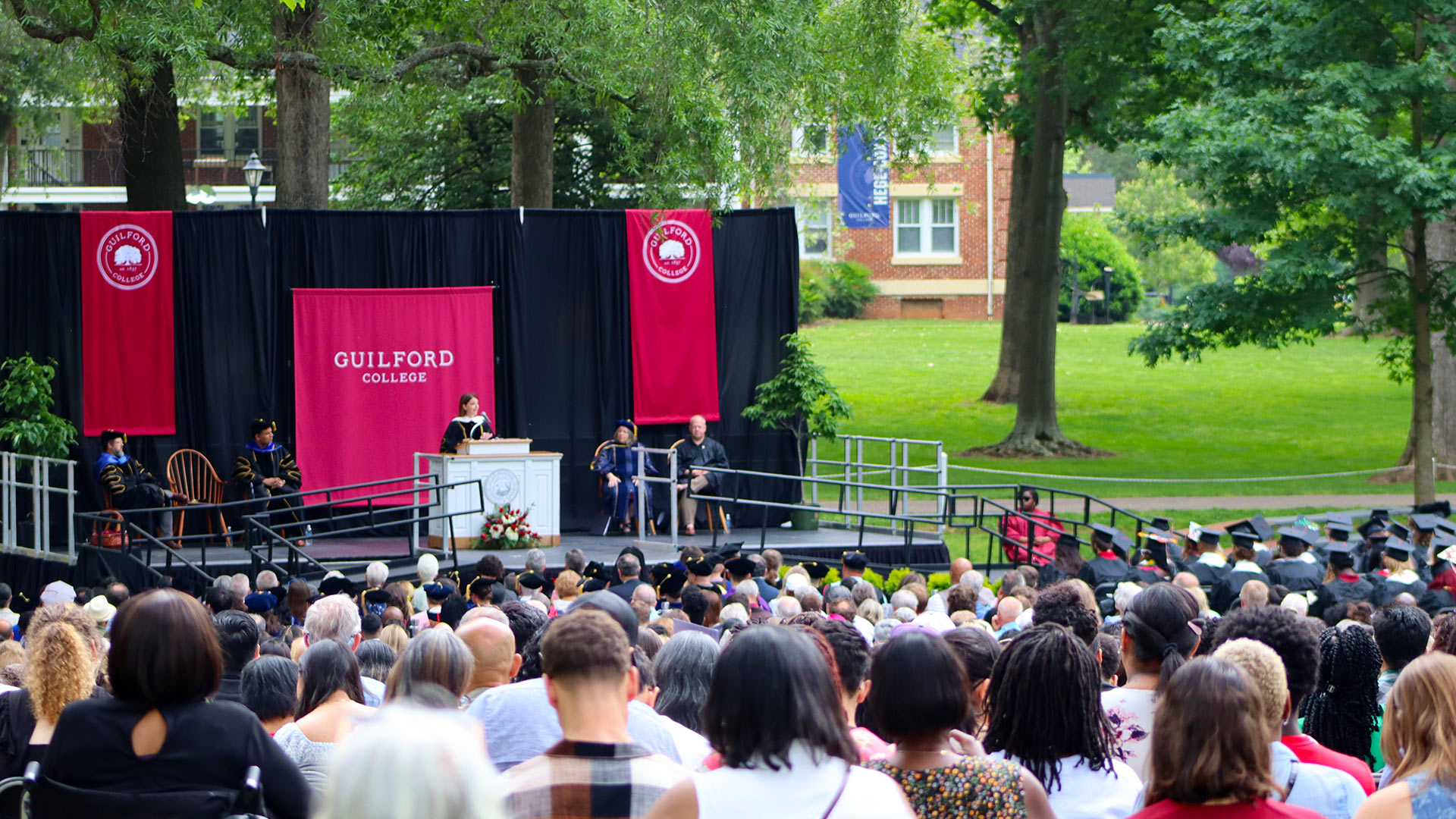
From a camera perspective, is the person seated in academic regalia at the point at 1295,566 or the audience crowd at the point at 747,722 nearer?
the audience crowd at the point at 747,722

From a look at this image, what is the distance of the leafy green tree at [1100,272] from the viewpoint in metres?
53.0

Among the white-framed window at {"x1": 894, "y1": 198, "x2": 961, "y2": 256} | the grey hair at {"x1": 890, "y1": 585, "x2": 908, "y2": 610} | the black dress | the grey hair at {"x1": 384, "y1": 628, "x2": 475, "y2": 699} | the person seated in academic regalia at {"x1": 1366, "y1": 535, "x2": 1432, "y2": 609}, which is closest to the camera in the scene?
the black dress

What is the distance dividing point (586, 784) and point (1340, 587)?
8.51 m

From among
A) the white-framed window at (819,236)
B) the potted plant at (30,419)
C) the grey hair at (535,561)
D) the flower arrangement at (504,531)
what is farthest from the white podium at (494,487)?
the white-framed window at (819,236)

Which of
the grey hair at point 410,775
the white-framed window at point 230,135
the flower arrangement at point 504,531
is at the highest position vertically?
the white-framed window at point 230,135

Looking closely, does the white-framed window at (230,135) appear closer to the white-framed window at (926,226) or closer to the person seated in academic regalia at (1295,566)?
the white-framed window at (926,226)

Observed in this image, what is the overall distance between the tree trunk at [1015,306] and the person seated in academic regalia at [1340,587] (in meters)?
16.0

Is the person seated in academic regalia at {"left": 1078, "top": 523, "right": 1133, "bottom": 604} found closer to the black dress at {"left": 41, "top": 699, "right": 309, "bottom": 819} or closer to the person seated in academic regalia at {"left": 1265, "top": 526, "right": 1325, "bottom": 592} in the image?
the person seated in academic regalia at {"left": 1265, "top": 526, "right": 1325, "bottom": 592}

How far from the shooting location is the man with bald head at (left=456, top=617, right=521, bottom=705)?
4.93 meters

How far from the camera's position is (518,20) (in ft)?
57.9

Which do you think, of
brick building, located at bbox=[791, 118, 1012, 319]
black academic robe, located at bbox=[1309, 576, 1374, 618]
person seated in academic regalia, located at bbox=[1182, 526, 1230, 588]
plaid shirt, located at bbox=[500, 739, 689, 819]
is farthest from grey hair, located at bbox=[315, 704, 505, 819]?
brick building, located at bbox=[791, 118, 1012, 319]

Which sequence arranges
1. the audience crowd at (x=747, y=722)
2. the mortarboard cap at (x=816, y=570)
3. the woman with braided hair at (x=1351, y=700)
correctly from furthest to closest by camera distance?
1. the mortarboard cap at (x=816, y=570)
2. the woman with braided hair at (x=1351, y=700)
3. the audience crowd at (x=747, y=722)

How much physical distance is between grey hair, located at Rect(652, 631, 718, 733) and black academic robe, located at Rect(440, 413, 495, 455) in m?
11.4

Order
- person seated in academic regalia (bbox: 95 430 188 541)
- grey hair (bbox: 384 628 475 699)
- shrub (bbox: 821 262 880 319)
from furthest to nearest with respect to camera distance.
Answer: shrub (bbox: 821 262 880 319), person seated in academic regalia (bbox: 95 430 188 541), grey hair (bbox: 384 628 475 699)
